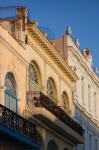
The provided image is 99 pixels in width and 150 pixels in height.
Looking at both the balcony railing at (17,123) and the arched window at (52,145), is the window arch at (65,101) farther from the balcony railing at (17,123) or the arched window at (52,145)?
the balcony railing at (17,123)

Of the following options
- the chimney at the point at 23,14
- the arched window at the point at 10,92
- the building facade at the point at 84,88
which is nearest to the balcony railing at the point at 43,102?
the arched window at the point at 10,92

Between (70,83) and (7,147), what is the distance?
51.1 feet

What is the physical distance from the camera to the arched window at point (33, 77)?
32.1 metres

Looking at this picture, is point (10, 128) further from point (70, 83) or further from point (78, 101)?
point (78, 101)

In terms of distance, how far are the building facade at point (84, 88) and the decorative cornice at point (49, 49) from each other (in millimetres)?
1720

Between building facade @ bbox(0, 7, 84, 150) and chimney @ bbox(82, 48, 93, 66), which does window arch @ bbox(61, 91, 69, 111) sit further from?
chimney @ bbox(82, 48, 93, 66)

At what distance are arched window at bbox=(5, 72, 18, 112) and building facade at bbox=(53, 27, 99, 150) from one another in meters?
12.0

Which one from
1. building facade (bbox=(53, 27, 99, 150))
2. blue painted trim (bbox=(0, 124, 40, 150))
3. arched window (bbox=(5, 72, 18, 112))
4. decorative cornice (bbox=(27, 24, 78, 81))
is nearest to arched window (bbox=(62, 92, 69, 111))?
decorative cornice (bbox=(27, 24, 78, 81))

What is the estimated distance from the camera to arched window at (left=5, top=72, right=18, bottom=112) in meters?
27.7

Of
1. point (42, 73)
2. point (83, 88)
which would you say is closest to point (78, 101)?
point (83, 88)

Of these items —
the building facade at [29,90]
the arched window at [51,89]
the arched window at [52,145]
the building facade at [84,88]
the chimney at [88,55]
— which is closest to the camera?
the building facade at [29,90]

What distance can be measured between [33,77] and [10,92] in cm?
477

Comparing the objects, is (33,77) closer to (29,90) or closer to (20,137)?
(29,90)

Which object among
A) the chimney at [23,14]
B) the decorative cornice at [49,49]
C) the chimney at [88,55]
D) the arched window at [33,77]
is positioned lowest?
the arched window at [33,77]
